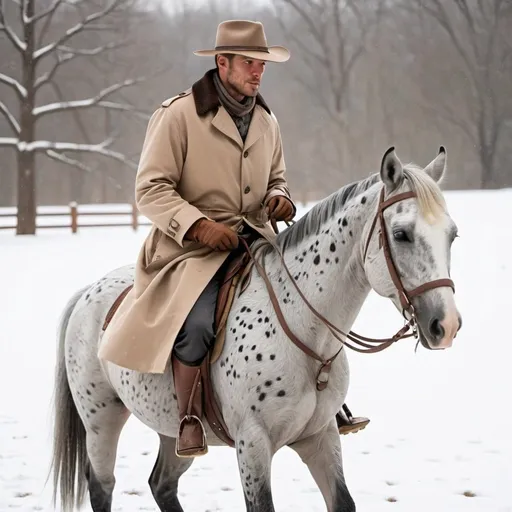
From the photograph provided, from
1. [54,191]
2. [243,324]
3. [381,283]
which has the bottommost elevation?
[54,191]

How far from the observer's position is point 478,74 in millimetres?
26156

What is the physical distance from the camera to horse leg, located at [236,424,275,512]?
279cm

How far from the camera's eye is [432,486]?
495cm

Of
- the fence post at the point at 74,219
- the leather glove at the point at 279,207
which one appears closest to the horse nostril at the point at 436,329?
the leather glove at the point at 279,207

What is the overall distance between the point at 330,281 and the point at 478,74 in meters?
25.2

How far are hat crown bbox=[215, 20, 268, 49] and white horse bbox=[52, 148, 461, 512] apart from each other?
74 cm

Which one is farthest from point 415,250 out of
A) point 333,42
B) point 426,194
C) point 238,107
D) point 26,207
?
point 333,42

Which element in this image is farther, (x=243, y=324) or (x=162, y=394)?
(x=162, y=394)

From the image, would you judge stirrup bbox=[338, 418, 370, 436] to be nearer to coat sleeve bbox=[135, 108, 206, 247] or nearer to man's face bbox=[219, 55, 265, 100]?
coat sleeve bbox=[135, 108, 206, 247]

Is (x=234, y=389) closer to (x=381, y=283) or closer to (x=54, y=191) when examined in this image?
(x=381, y=283)

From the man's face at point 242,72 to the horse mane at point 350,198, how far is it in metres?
0.58

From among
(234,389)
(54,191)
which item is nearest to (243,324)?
(234,389)

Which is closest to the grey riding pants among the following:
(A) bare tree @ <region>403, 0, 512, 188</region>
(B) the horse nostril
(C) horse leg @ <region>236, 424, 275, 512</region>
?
(C) horse leg @ <region>236, 424, 275, 512</region>

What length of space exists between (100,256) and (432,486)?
10931 millimetres
